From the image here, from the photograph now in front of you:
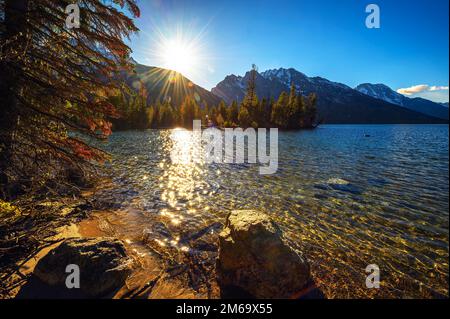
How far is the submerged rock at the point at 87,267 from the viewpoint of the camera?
17.4ft

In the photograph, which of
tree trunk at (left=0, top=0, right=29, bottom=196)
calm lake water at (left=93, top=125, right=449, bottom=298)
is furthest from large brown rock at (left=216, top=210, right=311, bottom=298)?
tree trunk at (left=0, top=0, right=29, bottom=196)

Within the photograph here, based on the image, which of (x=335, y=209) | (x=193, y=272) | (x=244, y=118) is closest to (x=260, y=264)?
(x=193, y=272)

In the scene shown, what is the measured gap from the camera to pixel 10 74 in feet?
21.6

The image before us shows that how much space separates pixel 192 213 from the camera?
1049 centimetres

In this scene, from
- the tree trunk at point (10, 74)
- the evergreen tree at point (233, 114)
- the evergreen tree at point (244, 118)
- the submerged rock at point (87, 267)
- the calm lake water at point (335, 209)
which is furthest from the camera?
the evergreen tree at point (233, 114)

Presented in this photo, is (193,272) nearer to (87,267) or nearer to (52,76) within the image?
(87,267)

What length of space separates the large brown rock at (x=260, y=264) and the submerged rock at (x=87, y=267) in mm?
2897

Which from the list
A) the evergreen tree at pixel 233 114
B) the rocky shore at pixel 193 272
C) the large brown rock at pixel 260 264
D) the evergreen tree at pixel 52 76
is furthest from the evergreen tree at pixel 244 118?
the large brown rock at pixel 260 264

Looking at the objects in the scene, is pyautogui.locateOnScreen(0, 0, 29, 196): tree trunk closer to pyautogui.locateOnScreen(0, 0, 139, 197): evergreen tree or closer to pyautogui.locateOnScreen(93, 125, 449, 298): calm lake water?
pyautogui.locateOnScreen(0, 0, 139, 197): evergreen tree

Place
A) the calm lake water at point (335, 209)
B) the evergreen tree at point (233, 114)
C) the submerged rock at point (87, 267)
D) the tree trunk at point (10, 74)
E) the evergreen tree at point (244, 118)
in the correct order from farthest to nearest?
1. the evergreen tree at point (233, 114)
2. the evergreen tree at point (244, 118)
3. the calm lake water at point (335, 209)
4. the tree trunk at point (10, 74)
5. the submerged rock at point (87, 267)

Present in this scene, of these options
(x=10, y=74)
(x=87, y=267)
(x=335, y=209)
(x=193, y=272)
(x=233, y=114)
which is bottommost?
(x=193, y=272)

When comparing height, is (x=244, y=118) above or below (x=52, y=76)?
above

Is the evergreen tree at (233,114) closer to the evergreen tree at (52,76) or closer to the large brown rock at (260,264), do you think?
the evergreen tree at (52,76)

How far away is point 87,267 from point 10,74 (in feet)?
21.5
